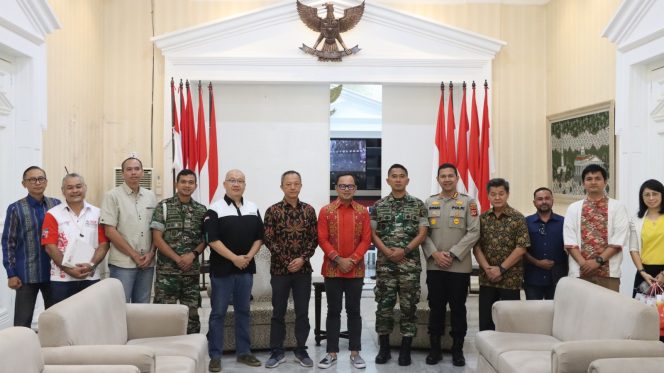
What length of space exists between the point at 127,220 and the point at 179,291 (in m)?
0.60

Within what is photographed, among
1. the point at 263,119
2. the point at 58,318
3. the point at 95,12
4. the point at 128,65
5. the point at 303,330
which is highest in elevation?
the point at 95,12

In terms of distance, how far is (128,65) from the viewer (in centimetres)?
646

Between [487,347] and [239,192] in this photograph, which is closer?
[487,347]

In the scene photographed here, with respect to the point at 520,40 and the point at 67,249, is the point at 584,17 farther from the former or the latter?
the point at 67,249

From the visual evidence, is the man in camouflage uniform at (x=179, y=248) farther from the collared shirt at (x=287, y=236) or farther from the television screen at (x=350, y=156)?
the television screen at (x=350, y=156)

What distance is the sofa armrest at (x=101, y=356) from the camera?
2.54 meters

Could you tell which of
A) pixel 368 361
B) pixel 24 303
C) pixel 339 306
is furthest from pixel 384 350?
pixel 24 303

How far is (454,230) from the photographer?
13.4ft

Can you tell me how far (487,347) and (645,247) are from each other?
4.25 feet

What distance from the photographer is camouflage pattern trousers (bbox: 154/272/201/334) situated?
12.8ft

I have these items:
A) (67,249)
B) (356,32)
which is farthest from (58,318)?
(356,32)

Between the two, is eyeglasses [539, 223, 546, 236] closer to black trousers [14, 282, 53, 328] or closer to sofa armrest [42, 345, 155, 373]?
sofa armrest [42, 345, 155, 373]

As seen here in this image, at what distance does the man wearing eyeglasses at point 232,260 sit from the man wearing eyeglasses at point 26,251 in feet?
3.47

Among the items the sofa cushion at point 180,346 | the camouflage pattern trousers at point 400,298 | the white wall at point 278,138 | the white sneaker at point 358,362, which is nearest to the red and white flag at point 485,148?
the white wall at point 278,138
